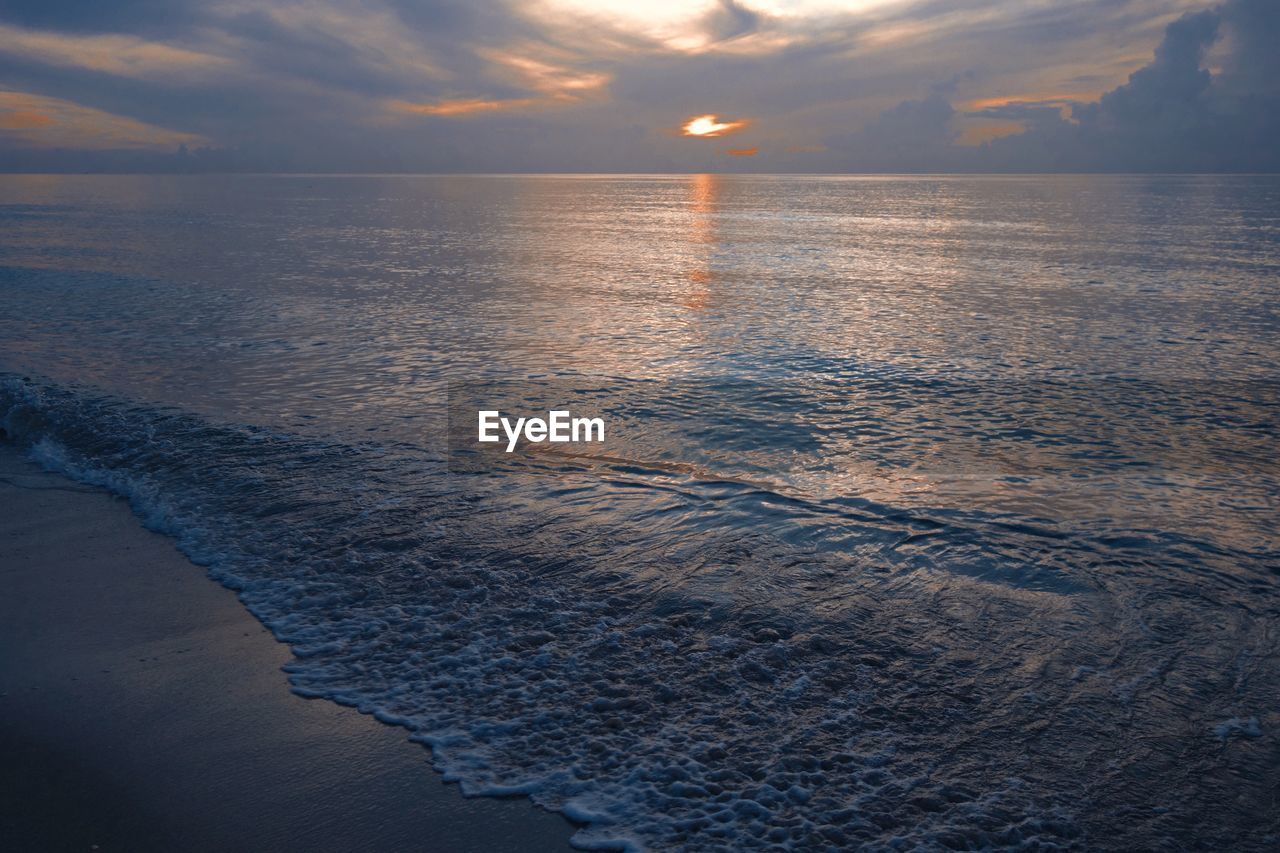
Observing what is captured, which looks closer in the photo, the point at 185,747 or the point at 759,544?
the point at 185,747

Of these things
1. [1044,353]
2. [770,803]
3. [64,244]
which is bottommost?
[770,803]

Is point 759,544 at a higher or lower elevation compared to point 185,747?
higher

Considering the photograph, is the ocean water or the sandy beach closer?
the sandy beach

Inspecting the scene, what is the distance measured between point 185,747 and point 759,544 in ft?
15.0

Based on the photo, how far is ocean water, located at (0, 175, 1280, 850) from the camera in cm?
454

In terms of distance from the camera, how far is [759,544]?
748cm

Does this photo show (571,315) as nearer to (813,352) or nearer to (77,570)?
(813,352)

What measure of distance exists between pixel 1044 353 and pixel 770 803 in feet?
44.1

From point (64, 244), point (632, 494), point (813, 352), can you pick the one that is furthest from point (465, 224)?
point (632, 494)

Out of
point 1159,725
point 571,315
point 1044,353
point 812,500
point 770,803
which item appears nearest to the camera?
point 770,803

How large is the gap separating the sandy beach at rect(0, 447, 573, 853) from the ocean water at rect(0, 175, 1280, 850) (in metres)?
0.27

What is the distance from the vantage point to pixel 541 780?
455 cm

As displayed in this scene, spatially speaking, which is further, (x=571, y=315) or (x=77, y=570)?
(x=571, y=315)

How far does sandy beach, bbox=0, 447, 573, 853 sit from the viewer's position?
414 centimetres
